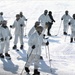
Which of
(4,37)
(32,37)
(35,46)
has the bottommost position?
(35,46)

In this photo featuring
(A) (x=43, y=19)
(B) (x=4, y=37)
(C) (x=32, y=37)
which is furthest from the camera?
(A) (x=43, y=19)

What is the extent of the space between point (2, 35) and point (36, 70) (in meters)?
3.48

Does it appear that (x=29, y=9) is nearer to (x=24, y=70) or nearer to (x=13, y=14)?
(x=13, y=14)

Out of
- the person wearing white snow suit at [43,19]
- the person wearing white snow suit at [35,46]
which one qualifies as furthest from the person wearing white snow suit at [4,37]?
the person wearing white snow suit at [43,19]

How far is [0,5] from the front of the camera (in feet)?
136

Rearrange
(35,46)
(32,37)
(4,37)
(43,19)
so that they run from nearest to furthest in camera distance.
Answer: (32,37) → (35,46) → (4,37) → (43,19)

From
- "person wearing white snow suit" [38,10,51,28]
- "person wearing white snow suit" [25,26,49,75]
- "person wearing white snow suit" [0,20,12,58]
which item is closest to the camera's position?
"person wearing white snow suit" [25,26,49,75]

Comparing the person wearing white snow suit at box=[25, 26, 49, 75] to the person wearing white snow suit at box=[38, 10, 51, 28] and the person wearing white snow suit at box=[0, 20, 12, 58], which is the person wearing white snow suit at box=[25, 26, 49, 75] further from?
the person wearing white snow suit at box=[38, 10, 51, 28]

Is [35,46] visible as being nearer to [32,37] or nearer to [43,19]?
[32,37]

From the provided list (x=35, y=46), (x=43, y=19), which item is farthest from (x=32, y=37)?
(x=43, y=19)

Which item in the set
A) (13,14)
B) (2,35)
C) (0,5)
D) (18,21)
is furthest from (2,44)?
(0,5)

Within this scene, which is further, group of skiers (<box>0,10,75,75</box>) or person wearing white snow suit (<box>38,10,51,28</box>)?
person wearing white snow suit (<box>38,10,51,28</box>)

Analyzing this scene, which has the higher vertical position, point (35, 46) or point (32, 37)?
point (32, 37)

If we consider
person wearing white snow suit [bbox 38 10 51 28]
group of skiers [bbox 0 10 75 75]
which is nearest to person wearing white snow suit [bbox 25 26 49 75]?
group of skiers [bbox 0 10 75 75]
